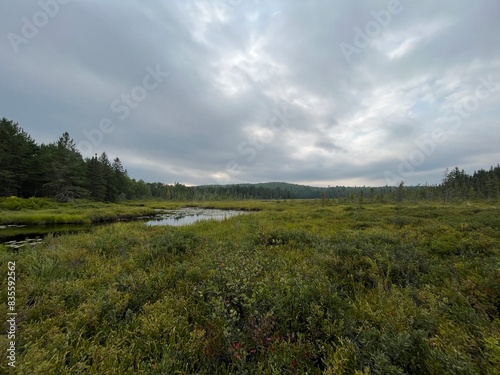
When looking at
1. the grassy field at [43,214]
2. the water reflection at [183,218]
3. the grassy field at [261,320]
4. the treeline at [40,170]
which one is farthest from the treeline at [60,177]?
the grassy field at [261,320]

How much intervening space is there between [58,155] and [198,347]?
209 ft

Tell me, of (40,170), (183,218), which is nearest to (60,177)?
(40,170)

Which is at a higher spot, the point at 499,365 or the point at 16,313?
the point at 499,365

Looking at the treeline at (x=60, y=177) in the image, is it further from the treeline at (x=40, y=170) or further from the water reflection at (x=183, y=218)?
the water reflection at (x=183, y=218)

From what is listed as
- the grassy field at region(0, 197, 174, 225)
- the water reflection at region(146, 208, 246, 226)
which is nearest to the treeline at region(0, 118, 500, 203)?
the grassy field at region(0, 197, 174, 225)

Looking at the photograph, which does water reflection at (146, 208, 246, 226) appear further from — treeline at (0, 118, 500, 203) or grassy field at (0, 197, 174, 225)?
treeline at (0, 118, 500, 203)

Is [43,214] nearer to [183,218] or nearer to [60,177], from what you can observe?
[183,218]

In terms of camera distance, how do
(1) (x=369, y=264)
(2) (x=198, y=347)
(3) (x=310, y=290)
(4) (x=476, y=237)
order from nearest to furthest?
(2) (x=198, y=347), (3) (x=310, y=290), (1) (x=369, y=264), (4) (x=476, y=237)

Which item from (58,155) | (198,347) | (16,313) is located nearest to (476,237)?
(198,347)

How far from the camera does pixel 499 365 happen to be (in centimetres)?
249

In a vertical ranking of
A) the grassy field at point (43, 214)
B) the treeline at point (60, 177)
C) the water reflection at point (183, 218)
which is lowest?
the water reflection at point (183, 218)

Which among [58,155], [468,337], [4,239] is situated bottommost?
[4,239]

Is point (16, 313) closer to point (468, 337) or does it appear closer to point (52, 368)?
point (52, 368)

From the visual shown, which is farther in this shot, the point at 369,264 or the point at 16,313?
the point at 369,264
